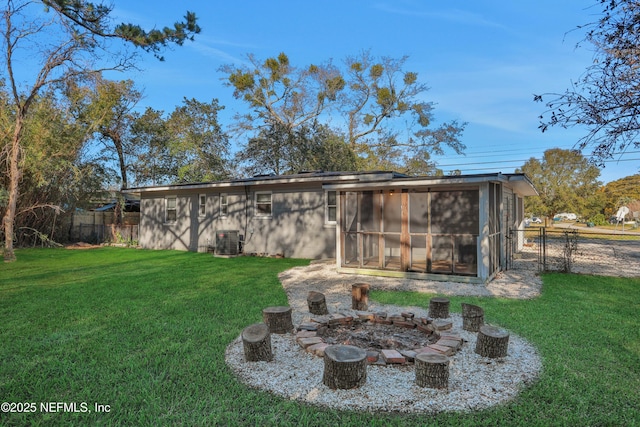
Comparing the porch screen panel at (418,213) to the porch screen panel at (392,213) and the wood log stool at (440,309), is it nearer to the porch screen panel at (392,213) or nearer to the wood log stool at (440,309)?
the porch screen panel at (392,213)

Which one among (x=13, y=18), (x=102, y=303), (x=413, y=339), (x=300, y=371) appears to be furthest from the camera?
(x=13, y=18)

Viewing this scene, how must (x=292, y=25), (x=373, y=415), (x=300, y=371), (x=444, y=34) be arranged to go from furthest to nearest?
(x=292, y=25) → (x=444, y=34) → (x=300, y=371) → (x=373, y=415)

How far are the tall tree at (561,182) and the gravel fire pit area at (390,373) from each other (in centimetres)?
2678

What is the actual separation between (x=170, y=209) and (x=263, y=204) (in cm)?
488

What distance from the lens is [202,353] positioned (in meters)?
3.41

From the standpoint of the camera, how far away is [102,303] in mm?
5488

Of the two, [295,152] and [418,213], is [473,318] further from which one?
[295,152]

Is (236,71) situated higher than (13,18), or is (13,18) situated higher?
(236,71)

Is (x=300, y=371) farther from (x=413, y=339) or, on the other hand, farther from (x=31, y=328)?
(x=31, y=328)

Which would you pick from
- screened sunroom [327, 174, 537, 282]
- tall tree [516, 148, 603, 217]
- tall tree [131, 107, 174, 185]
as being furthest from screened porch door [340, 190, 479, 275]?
tall tree [516, 148, 603, 217]

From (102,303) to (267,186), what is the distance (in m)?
7.41

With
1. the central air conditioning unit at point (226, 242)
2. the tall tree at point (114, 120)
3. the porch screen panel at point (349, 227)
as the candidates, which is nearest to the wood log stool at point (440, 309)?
the porch screen panel at point (349, 227)

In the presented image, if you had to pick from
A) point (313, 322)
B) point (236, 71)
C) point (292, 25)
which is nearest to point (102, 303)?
point (313, 322)

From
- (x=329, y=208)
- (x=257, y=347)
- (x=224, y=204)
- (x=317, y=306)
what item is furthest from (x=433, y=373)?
(x=224, y=204)
